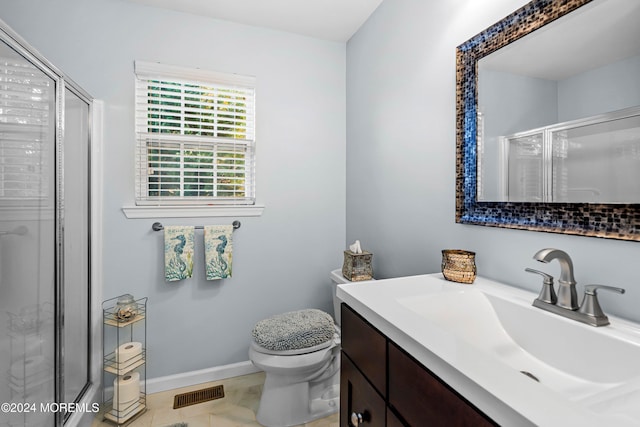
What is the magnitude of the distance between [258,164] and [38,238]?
4.03ft

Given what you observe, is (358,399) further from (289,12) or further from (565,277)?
(289,12)

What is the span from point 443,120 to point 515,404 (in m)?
1.22

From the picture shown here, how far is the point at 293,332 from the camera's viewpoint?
1594mm

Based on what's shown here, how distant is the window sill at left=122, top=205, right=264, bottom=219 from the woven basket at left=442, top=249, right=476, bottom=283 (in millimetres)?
1343

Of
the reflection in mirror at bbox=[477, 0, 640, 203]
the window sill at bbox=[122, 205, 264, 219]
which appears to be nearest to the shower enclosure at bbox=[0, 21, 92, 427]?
the window sill at bbox=[122, 205, 264, 219]

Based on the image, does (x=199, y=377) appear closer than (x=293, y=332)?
No

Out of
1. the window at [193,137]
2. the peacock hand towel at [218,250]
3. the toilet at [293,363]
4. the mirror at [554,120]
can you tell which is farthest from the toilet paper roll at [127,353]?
the mirror at [554,120]

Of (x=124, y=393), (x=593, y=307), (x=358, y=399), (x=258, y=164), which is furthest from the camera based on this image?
(x=258, y=164)

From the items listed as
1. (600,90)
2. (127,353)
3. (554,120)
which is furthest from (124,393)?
(600,90)

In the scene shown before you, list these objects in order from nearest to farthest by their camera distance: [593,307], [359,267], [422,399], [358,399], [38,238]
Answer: [422,399]
[593,307]
[358,399]
[38,238]
[359,267]

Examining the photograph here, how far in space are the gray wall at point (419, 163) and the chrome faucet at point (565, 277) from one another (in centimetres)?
10

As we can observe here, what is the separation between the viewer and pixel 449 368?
0.60 metres

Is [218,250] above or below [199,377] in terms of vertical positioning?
above

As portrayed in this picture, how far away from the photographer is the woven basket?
3.73 ft
